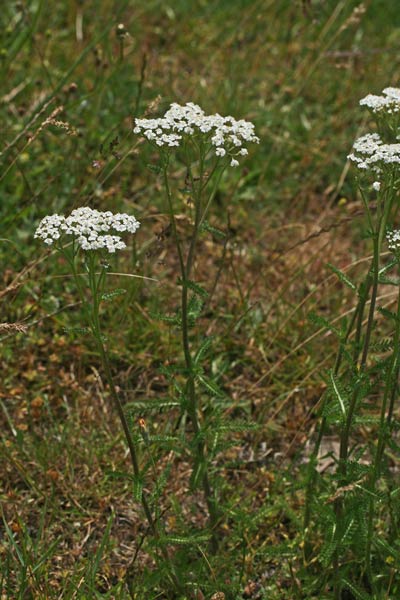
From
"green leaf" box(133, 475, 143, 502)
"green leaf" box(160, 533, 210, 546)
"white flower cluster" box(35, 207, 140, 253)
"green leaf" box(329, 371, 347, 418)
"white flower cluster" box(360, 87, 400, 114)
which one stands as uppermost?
"white flower cluster" box(360, 87, 400, 114)

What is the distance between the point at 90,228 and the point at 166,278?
1782 millimetres

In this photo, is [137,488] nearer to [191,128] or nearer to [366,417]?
[366,417]

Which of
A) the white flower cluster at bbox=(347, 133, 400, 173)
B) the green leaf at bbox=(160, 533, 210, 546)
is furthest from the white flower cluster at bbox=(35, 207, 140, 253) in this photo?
the green leaf at bbox=(160, 533, 210, 546)

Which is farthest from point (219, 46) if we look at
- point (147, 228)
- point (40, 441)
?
point (40, 441)

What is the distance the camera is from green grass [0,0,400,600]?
2.93m

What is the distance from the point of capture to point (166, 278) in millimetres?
4066

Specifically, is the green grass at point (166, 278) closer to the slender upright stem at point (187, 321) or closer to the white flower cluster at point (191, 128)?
the slender upright stem at point (187, 321)

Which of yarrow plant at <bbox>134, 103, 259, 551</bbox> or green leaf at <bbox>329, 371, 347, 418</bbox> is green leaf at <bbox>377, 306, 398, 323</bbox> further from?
yarrow plant at <bbox>134, 103, 259, 551</bbox>

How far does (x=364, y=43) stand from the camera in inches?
223

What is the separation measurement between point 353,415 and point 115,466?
1115 mm

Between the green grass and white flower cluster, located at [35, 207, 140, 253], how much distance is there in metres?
0.51

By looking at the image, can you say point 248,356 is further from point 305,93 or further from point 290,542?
point 305,93

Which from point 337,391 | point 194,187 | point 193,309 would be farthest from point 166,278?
point 337,391

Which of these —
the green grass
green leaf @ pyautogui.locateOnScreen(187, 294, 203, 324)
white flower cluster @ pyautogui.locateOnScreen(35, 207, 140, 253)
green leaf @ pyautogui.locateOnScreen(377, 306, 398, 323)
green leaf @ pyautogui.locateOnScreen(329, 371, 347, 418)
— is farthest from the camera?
the green grass
